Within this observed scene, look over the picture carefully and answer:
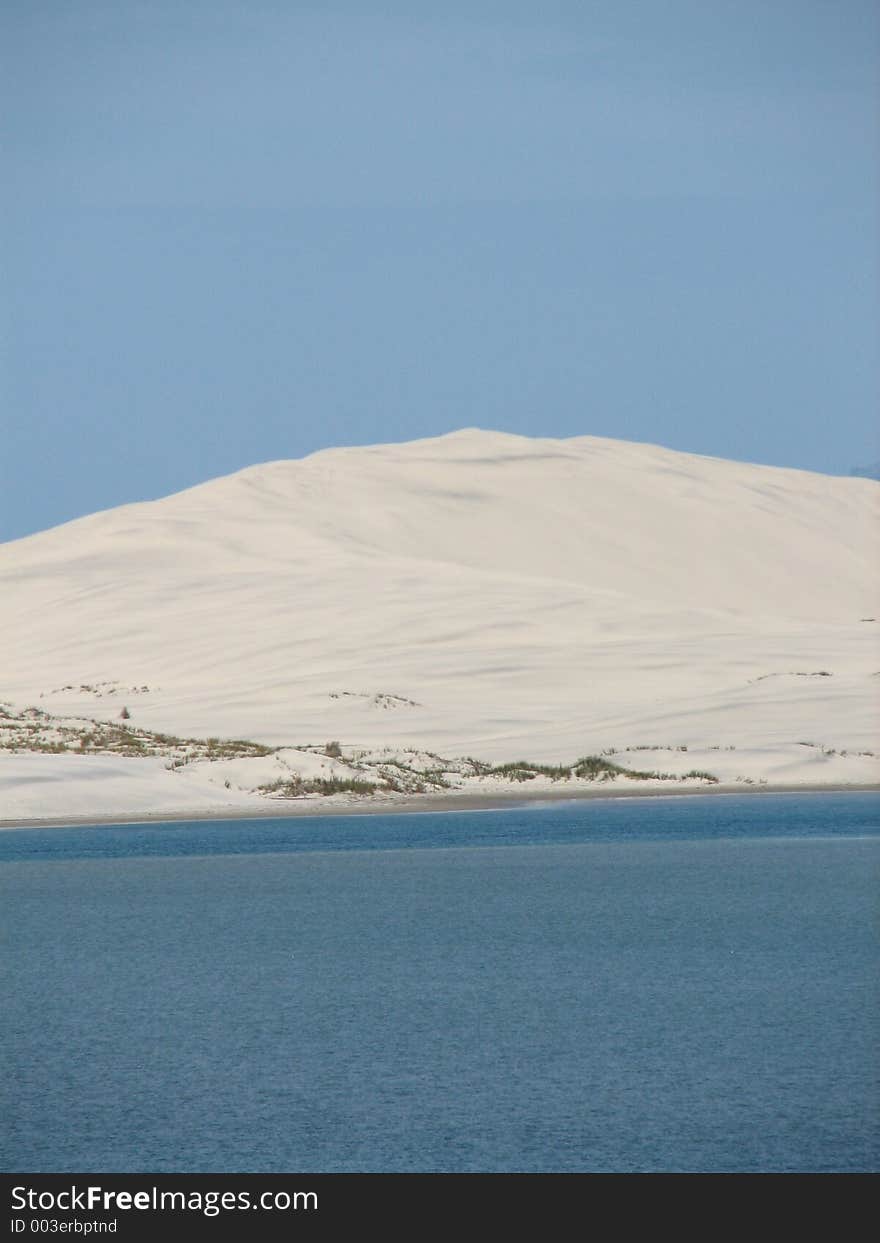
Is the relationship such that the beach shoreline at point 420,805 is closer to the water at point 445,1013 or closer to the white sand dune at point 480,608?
the white sand dune at point 480,608

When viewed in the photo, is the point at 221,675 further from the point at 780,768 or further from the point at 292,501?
the point at 292,501

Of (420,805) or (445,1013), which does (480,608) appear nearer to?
(420,805)

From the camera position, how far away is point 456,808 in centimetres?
5312

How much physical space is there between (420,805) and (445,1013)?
32797mm

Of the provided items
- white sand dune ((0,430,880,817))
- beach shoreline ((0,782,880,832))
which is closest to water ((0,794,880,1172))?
beach shoreline ((0,782,880,832))

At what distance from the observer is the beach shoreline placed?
162 feet

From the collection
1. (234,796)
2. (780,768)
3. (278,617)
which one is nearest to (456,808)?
(234,796)

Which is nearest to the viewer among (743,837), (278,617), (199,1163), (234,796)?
(199,1163)

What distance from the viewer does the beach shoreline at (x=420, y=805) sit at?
162ft

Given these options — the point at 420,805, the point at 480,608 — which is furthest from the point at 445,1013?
the point at 480,608

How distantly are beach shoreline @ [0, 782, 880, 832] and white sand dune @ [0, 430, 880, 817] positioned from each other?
1.57 meters

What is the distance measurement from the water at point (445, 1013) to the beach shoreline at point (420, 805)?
11.3 metres

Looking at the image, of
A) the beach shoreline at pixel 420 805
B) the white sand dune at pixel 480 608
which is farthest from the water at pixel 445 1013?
the white sand dune at pixel 480 608
